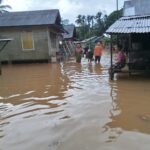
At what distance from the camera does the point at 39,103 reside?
9070mm

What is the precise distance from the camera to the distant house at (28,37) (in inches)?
906


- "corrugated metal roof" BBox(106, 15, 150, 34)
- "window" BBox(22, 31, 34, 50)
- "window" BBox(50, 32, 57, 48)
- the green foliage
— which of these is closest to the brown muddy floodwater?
"corrugated metal roof" BBox(106, 15, 150, 34)

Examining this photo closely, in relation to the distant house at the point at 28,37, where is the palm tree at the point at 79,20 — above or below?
above

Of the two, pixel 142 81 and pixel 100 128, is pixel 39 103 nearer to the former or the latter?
pixel 100 128

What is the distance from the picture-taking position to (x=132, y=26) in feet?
42.4

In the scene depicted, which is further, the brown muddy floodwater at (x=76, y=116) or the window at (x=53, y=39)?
the window at (x=53, y=39)

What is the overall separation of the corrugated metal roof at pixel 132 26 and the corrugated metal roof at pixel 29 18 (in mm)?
9710

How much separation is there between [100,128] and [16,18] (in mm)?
18602

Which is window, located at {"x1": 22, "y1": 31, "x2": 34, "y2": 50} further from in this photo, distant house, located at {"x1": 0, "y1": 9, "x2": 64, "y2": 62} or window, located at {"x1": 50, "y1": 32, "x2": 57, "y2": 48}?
window, located at {"x1": 50, "y1": 32, "x2": 57, "y2": 48}

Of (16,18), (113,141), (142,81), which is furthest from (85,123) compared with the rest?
(16,18)

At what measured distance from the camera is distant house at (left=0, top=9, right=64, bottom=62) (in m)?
23.0

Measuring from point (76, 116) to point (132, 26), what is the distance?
655cm

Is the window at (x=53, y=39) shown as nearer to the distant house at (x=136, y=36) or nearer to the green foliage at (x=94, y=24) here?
the distant house at (x=136, y=36)

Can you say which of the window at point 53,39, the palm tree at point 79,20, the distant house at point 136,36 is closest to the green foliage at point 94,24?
the palm tree at point 79,20
